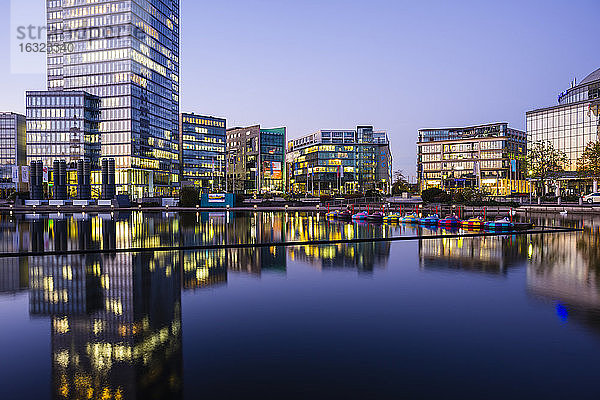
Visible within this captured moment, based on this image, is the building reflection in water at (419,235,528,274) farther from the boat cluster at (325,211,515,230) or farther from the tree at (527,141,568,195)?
the tree at (527,141,568,195)

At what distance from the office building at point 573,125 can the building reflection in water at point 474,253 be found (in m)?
111

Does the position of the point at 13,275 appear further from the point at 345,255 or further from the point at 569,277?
the point at 569,277

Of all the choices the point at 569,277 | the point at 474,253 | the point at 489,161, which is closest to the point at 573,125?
the point at 489,161

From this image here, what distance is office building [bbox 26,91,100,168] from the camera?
14062 cm

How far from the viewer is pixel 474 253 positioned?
83.1ft

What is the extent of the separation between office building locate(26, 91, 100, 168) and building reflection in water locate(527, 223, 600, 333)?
141 meters

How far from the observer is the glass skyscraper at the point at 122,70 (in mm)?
142875

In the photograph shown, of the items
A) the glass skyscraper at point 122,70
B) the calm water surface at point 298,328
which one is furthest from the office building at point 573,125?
the calm water surface at point 298,328

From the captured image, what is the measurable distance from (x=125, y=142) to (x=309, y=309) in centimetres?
14469

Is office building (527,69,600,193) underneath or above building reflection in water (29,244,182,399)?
above

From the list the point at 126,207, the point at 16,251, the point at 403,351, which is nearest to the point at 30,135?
the point at 126,207

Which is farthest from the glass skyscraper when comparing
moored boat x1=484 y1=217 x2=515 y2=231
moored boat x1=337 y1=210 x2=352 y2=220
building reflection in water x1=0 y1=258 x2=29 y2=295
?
building reflection in water x1=0 y1=258 x2=29 y2=295

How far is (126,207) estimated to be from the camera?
91.4 m

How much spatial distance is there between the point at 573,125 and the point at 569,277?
137 metres
